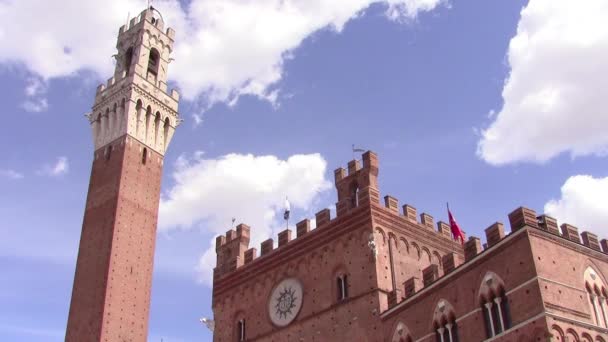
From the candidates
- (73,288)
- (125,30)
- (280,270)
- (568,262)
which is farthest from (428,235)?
(125,30)

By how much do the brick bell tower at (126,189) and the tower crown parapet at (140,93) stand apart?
8 cm

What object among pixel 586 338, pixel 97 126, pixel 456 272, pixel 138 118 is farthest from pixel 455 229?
pixel 97 126

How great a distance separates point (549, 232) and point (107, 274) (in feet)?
91.9

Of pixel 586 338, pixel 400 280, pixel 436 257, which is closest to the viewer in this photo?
pixel 586 338

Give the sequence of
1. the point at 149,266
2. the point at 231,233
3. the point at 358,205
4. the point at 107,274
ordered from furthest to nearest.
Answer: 1. the point at 149,266
2. the point at 107,274
3. the point at 231,233
4. the point at 358,205

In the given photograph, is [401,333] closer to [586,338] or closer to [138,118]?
[586,338]

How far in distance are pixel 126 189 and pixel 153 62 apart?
1280cm

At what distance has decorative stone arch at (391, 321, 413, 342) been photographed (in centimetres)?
2484

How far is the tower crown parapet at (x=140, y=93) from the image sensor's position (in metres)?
48.5

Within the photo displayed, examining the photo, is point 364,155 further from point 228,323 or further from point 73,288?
point 73,288

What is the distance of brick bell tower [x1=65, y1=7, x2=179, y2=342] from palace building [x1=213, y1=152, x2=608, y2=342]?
8.25m

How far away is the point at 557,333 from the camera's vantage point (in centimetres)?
1919

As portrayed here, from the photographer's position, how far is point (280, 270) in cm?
3250

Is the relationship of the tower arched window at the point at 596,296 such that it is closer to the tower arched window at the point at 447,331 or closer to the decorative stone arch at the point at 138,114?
the tower arched window at the point at 447,331
